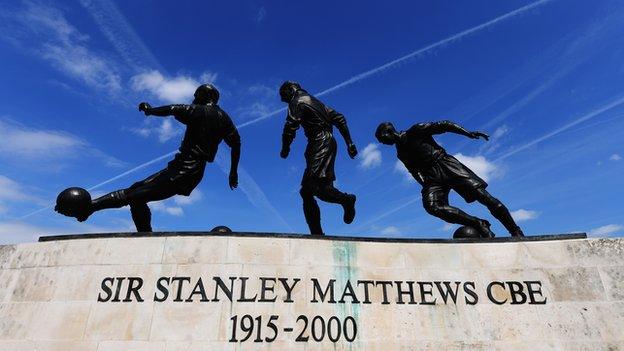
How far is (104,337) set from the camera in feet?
18.6

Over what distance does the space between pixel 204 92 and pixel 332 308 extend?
4.60 meters

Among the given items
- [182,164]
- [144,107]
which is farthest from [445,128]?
[144,107]

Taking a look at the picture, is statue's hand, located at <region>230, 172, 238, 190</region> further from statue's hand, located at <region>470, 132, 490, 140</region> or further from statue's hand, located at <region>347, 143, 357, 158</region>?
statue's hand, located at <region>470, 132, 490, 140</region>

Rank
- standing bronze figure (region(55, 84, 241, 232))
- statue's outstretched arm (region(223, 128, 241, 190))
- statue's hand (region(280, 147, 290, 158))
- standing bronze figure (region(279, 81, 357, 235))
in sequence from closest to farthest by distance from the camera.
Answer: standing bronze figure (region(55, 84, 241, 232))
standing bronze figure (region(279, 81, 357, 235))
statue's outstretched arm (region(223, 128, 241, 190))
statue's hand (region(280, 147, 290, 158))

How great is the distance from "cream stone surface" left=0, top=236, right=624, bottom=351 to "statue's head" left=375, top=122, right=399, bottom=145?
2742 millimetres

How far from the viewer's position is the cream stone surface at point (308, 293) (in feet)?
18.7

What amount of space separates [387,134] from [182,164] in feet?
13.0

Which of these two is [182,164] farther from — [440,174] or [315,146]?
[440,174]

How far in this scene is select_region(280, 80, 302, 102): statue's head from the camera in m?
8.58

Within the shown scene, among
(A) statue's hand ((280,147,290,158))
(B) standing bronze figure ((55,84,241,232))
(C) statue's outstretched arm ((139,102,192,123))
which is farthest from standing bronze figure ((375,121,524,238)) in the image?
(C) statue's outstretched arm ((139,102,192,123))

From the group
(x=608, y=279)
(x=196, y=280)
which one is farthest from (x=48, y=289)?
(x=608, y=279)

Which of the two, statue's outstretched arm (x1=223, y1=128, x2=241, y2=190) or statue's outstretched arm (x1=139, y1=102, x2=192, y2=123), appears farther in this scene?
statue's outstretched arm (x1=223, y1=128, x2=241, y2=190)

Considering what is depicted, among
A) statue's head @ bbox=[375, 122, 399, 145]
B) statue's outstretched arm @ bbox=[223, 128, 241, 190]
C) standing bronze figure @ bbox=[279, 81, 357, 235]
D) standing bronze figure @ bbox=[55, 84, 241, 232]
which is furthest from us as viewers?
statue's head @ bbox=[375, 122, 399, 145]

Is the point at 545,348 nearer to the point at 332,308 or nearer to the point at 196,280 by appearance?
the point at 332,308
